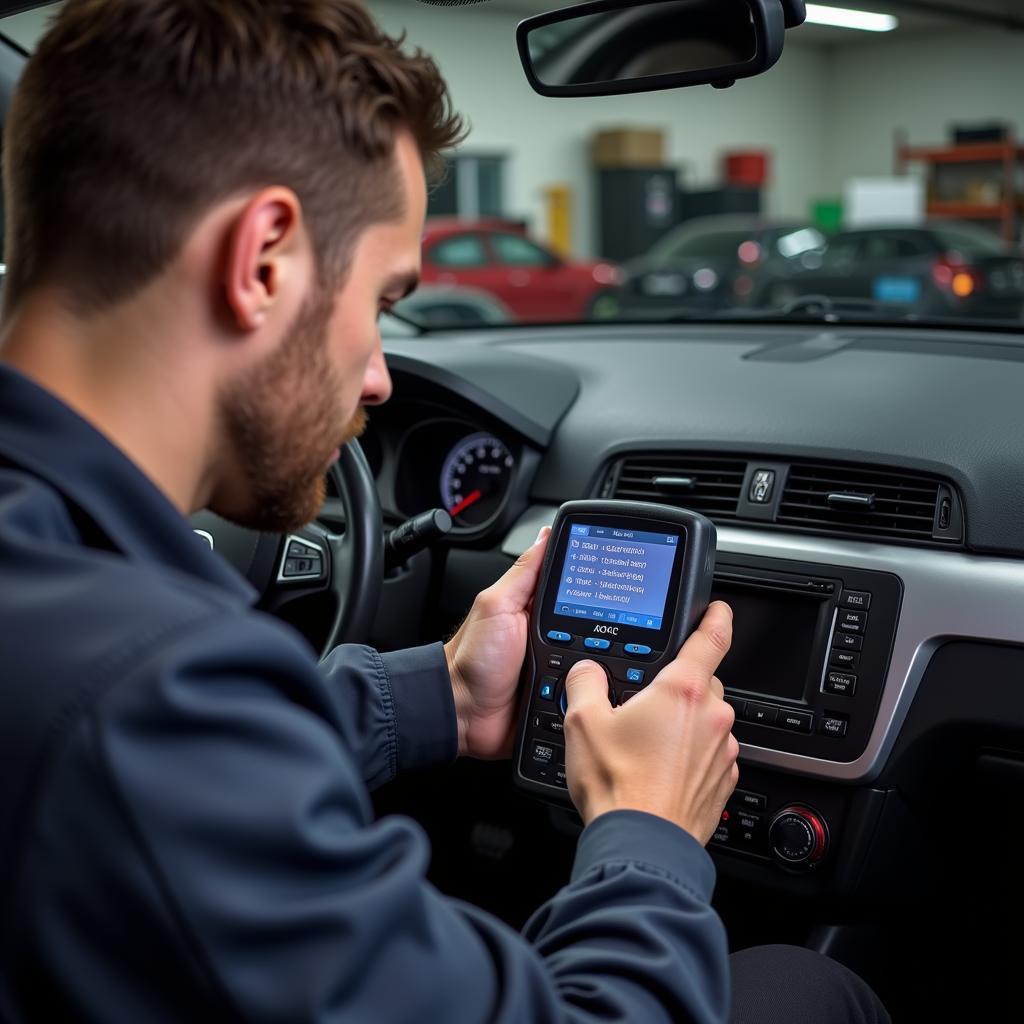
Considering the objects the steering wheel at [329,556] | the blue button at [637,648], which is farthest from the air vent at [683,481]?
the blue button at [637,648]

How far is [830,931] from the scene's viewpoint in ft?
5.40

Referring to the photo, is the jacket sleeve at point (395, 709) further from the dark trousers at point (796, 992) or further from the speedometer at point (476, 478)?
the speedometer at point (476, 478)

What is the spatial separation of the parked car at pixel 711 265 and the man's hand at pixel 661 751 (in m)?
9.29

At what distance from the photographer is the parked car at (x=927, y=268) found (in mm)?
6898

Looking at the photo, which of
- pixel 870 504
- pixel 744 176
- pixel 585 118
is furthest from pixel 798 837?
pixel 744 176

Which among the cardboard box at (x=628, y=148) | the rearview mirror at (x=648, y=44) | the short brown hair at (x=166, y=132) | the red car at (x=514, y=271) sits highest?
the cardboard box at (x=628, y=148)

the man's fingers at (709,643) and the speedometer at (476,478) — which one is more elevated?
the speedometer at (476,478)

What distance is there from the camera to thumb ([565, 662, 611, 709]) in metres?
1.04

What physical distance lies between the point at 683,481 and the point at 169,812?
1305 mm

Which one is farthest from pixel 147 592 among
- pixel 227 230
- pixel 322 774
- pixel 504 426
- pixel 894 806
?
pixel 504 426

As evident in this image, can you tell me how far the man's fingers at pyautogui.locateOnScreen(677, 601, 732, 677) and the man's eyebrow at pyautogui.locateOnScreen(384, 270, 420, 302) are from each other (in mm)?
369

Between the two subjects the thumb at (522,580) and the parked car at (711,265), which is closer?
the thumb at (522,580)

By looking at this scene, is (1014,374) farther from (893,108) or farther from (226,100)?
(893,108)

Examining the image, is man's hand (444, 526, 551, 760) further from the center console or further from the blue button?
the center console
